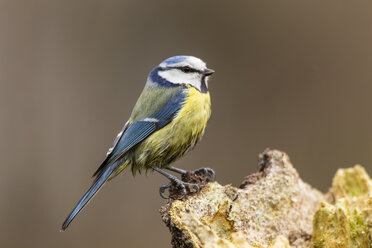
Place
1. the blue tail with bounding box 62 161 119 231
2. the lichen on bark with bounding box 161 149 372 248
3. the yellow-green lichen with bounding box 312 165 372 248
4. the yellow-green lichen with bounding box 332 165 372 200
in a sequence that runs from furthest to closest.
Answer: the blue tail with bounding box 62 161 119 231, the yellow-green lichen with bounding box 332 165 372 200, the yellow-green lichen with bounding box 312 165 372 248, the lichen on bark with bounding box 161 149 372 248

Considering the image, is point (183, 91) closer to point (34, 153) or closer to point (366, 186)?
point (366, 186)

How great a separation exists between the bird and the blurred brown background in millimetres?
1408

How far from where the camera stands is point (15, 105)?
310 centimetres

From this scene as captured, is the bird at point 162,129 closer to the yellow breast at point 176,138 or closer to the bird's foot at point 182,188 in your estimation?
the yellow breast at point 176,138

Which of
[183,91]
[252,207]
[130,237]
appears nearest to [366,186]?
[252,207]

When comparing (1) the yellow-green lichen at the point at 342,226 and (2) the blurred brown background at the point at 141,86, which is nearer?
(1) the yellow-green lichen at the point at 342,226

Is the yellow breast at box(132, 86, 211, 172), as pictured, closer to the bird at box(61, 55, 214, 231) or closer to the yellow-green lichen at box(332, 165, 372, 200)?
the bird at box(61, 55, 214, 231)

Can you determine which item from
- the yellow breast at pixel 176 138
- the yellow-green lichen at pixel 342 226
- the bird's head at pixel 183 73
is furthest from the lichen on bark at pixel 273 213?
the bird's head at pixel 183 73

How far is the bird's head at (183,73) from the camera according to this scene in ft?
6.16

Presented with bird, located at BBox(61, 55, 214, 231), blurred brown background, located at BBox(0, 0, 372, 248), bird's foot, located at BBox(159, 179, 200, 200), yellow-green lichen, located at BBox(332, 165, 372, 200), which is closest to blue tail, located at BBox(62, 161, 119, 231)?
bird, located at BBox(61, 55, 214, 231)

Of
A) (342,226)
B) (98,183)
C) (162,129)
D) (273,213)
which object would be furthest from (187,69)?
(342,226)

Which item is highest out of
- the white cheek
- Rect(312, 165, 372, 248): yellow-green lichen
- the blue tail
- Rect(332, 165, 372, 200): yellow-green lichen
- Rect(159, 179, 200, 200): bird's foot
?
the white cheek

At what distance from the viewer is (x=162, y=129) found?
178 centimetres

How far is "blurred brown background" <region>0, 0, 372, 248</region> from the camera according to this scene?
3107mm
